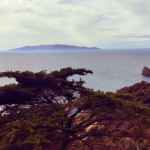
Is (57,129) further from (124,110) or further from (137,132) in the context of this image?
(137,132)

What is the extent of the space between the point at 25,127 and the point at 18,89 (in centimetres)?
224

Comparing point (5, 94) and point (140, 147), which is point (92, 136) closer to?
point (5, 94)

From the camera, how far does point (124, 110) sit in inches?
459

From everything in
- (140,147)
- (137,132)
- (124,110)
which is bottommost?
(140,147)

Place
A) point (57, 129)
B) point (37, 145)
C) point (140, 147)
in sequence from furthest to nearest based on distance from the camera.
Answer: point (140, 147) → point (57, 129) → point (37, 145)

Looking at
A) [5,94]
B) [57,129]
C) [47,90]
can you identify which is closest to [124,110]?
[57,129]

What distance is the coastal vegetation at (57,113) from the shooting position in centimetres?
1074

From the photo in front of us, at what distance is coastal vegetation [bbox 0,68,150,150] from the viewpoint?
10742mm

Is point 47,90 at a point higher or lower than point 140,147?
higher

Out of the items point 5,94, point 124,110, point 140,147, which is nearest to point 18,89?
point 5,94

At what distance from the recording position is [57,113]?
11.7m

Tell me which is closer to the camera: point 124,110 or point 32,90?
point 124,110

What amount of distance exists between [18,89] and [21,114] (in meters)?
0.76

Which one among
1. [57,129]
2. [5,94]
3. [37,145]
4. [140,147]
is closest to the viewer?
[37,145]
